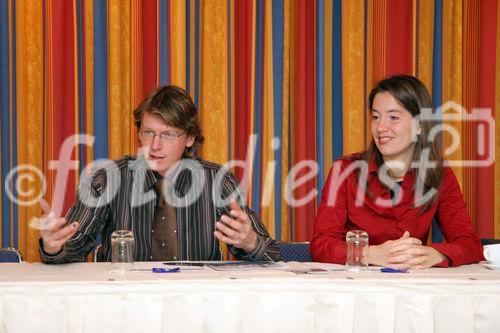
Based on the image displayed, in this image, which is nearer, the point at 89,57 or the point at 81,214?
the point at 81,214

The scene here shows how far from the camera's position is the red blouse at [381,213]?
91.2 inches

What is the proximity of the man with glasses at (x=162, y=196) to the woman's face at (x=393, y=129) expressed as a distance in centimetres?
56

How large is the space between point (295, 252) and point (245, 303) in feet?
3.05

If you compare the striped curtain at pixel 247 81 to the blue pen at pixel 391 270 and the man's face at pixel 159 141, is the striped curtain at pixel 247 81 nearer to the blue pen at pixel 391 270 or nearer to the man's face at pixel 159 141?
the man's face at pixel 159 141

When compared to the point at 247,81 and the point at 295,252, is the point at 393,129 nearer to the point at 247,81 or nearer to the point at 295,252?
the point at 295,252

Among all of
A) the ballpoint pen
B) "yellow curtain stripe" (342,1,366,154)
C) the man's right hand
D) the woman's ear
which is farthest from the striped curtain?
the ballpoint pen

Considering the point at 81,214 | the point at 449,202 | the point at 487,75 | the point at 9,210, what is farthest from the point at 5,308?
the point at 487,75

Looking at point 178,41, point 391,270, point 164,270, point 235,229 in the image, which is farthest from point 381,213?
point 178,41

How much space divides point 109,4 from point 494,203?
2256 mm

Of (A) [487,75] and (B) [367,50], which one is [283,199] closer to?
(B) [367,50]

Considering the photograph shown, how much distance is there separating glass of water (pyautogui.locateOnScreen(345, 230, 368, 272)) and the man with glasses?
0.94 ft

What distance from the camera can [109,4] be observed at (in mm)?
3189

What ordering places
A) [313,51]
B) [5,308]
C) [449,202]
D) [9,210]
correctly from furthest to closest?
[313,51] → [9,210] → [449,202] → [5,308]

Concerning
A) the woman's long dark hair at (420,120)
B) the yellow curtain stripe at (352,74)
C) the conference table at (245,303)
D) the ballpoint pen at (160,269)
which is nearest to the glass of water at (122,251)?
the ballpoint pen at (160,269)
